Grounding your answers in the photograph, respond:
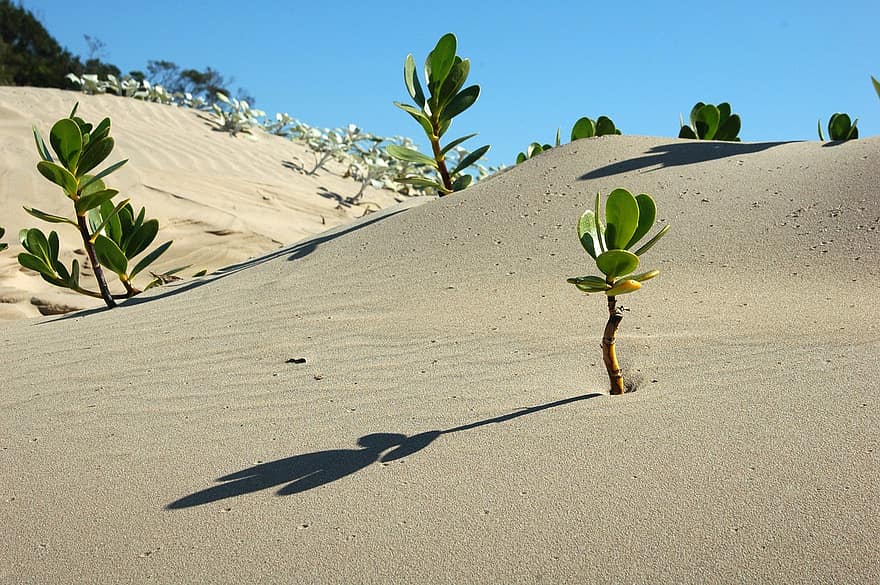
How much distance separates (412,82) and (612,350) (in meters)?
3.66

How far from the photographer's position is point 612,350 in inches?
102

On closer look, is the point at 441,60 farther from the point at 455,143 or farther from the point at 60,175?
the point at 60,175

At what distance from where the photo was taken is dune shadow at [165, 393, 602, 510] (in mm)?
2256

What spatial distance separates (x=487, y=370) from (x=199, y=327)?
5.65 ft

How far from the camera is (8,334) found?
179 inches

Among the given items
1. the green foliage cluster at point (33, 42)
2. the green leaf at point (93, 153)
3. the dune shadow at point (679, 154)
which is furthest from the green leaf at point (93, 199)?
the green foliage cluster at point (33, 42)

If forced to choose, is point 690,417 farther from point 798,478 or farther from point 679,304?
point 679,304

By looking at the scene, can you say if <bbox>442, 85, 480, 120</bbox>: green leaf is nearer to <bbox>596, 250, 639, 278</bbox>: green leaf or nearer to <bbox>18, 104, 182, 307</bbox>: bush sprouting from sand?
<bbox>18, 104, 182, 307</bbox>: bush sprouting from sand

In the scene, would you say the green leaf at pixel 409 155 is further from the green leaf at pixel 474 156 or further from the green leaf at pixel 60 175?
the green leaf at pixel 60 175

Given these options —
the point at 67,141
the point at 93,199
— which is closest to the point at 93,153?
the point at 67,141

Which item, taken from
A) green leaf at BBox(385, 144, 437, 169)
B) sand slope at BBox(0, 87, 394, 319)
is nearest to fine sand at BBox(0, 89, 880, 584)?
green leaf at BBox(385, 144, 437, 169)

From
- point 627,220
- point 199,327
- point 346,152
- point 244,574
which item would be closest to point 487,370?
point 627,220

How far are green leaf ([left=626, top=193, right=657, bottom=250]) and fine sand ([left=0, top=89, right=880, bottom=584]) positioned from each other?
49cm

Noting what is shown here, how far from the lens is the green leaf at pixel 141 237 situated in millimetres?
5555
